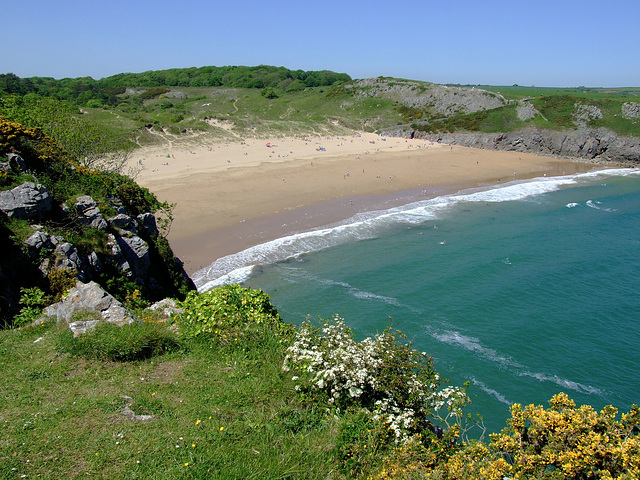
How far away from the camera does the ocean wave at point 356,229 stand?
26125 millimetres

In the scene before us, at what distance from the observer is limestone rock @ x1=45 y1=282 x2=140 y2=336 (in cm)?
983

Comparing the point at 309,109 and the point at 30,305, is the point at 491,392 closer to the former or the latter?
the point at 30,305

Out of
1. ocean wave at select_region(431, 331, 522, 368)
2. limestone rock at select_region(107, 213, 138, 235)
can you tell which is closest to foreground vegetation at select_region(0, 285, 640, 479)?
limestone rock at select_region(107, 213, 138, 235)

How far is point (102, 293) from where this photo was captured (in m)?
10.6

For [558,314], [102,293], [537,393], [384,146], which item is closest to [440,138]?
[384,146]

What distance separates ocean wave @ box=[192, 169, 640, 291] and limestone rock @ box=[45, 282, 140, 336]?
1264 centimetres

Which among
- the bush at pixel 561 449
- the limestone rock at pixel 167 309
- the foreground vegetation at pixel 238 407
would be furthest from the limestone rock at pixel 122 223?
the bush at pixel 561 449

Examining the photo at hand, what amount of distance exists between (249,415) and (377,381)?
2507 mm

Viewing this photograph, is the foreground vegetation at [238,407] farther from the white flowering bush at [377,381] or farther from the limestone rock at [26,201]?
the limestone rock at [26,201]

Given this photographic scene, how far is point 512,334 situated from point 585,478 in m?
15.4

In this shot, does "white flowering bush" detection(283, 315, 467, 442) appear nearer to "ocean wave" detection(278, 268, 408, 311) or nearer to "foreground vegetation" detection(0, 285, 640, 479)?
"foreground vegetation" detection(0, 285, 640, 479)

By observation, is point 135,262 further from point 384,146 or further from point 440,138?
point 440,138

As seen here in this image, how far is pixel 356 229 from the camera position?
33750 millimetres

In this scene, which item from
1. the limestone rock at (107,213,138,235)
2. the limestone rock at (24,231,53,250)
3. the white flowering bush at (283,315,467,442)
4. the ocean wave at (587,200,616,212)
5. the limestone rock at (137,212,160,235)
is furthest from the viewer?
the ocean wave at (587,200,616,212)
